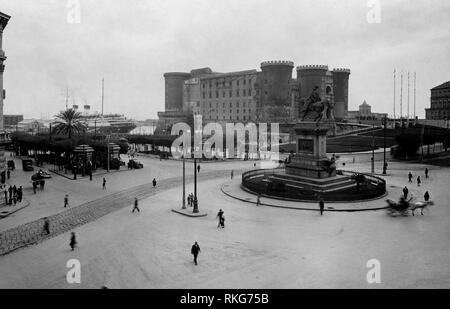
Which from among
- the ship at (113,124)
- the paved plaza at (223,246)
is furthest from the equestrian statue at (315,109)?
the ship at (113,124)

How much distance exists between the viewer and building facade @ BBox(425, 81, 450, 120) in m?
107

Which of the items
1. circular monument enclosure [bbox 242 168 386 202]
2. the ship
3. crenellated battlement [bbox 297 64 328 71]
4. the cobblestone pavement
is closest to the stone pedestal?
circular monument enclosure [bbox 242 168 386 202]

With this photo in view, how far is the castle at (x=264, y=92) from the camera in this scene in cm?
10962

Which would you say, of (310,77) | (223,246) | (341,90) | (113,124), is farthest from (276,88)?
(223,246)

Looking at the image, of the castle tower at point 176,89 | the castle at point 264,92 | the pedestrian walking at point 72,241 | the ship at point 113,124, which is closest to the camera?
the pedestrian walking at point 72,241

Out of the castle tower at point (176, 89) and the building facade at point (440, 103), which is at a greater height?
the castle tower at point (176, 89)

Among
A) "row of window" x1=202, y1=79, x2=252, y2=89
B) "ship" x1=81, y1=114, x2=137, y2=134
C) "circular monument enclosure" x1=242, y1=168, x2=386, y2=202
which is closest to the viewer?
"circular monument enclosure" x1=242, y1=168, x2=386, y2=202

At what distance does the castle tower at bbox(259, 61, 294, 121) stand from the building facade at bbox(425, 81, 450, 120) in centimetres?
4151

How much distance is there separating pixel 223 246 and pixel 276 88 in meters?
94.3

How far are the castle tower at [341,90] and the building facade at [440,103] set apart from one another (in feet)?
80.4

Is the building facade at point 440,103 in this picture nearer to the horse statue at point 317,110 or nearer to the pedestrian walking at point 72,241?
the horse statue at point 317,110

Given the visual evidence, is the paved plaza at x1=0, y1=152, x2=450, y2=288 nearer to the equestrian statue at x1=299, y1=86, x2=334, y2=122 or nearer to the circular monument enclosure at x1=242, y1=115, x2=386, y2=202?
the circular monument enclosure at x1=242, y1=115, x2=386, y2=202

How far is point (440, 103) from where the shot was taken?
109562mm

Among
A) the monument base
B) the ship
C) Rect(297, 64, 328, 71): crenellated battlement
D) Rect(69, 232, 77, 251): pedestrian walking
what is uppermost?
Rect(297, 64, 328, 71): crenellated battlement
